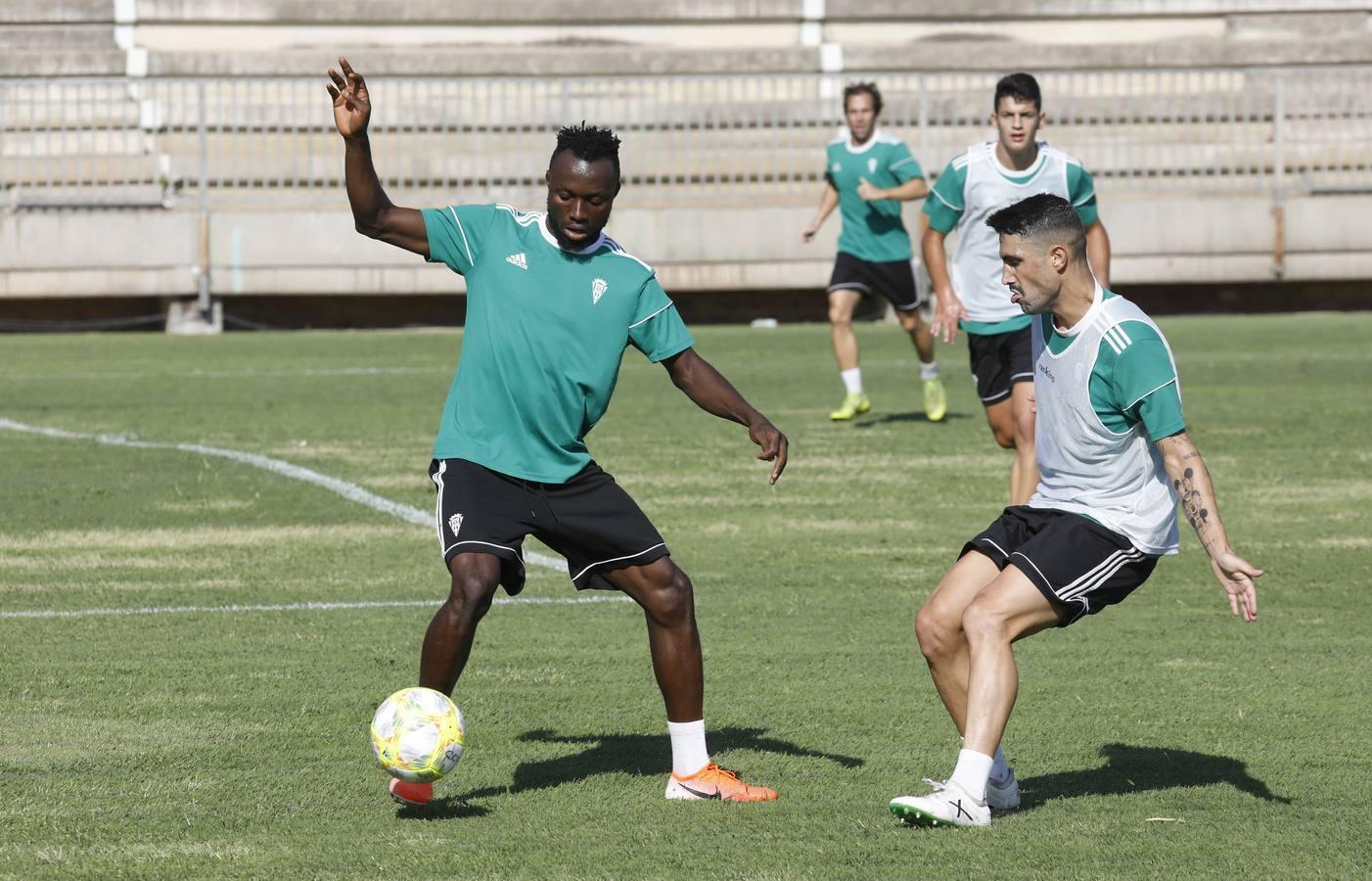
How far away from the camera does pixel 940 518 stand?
1077 centimetres

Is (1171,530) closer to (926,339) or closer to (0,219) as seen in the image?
(926,339)

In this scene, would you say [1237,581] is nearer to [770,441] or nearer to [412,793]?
[770,441]

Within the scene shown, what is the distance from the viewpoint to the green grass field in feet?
17.1

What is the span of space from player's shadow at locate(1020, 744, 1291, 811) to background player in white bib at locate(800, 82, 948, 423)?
8.53m

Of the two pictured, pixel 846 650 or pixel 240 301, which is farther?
pixel 240 301

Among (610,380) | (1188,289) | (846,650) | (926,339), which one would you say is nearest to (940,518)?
(846,650)

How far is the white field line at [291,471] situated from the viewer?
1066cm

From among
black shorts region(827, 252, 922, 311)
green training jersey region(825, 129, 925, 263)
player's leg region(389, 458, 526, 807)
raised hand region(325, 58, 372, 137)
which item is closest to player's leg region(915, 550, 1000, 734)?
player's leg region(389, 458, 526, 807)

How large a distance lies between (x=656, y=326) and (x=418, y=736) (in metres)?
1.31

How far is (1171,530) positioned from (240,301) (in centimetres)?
2028

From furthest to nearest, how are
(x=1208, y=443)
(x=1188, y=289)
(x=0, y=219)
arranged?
(x=1188, y=289), (x=0, y=219), (x=1208, y=443)

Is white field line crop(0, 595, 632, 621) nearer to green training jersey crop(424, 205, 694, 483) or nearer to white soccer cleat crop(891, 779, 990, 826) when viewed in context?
green training jersey crop(424, 205, 694, 483)

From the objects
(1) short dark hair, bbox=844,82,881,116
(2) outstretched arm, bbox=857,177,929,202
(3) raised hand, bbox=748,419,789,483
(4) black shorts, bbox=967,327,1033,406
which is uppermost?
(1) short dark hair, bbox=844,82,881,116

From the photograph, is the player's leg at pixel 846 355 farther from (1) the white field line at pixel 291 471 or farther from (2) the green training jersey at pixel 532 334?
(2) the green training jersey at pixel 532 334
